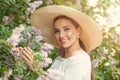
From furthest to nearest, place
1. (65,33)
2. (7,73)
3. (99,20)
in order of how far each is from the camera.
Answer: (99,20)
(7,73)
(65,33)

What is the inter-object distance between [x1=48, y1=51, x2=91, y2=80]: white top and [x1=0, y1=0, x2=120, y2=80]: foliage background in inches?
35.9

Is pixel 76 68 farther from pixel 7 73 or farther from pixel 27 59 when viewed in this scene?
pixel 7 73

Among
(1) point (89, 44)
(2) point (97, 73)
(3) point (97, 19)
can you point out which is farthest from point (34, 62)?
(3) point (97, 19)

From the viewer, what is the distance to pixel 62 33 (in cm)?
377

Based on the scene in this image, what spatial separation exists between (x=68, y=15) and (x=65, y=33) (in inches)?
6.0

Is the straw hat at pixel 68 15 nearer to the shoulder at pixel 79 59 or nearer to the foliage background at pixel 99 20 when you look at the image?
the shoulder at pixel 79 59

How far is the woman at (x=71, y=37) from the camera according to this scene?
3686 mm

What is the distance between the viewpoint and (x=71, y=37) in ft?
12.4

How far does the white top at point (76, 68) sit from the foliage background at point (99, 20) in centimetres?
91

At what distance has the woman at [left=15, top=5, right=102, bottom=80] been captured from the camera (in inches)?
145

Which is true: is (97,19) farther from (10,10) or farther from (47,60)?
(47,60)

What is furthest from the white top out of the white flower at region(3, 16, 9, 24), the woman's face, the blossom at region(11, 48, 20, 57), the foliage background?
the white flower at region(3, 16, 9, 24)

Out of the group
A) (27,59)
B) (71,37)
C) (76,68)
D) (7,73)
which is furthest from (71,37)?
(7,73)

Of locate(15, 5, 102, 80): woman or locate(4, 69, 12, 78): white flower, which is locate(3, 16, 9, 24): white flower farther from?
locate(4, 69, 12, 78): white flower
